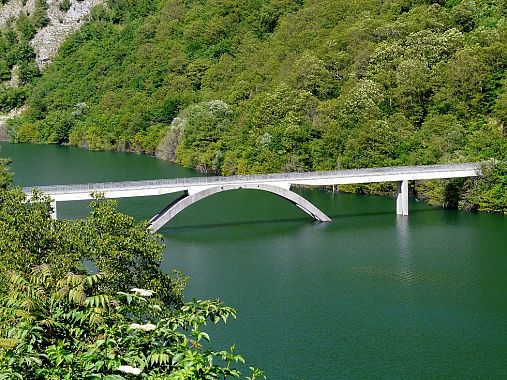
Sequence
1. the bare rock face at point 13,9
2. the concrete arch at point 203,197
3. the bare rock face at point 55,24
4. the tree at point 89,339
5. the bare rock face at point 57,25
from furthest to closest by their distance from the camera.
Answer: the bare rock face at point 13,9 → the bare rock face at point 57,25 → the bare rock face at point 55,24 → the concrete arch at point 203,197 → the tree at point 89,339

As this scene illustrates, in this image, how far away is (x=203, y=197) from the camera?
45.6 meters

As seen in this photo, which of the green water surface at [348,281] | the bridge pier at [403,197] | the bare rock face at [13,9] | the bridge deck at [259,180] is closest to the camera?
the green water surface at [348,281]

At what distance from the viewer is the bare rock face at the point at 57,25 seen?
455 ft

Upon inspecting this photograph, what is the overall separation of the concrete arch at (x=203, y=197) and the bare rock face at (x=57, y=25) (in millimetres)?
99441

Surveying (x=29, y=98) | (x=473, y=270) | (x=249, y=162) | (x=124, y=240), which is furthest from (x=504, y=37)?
(x=29, y=98)

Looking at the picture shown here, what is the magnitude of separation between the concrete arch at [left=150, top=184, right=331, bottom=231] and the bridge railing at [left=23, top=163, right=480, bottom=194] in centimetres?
44

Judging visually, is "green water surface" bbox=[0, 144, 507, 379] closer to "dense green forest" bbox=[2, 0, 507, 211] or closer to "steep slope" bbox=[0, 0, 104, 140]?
"dense green forest" bbox=[2, 0, 507, 211]

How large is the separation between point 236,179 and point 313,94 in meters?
27.9

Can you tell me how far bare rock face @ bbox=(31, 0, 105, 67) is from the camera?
13862 cm

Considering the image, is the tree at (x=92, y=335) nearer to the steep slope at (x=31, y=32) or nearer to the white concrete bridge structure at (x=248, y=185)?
the white concrete bridge structure at (x=248, y=185)

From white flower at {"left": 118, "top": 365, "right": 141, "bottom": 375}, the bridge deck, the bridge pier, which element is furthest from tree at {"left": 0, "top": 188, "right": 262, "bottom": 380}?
the bridge pier

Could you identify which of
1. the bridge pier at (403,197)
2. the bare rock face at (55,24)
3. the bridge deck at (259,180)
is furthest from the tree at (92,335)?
the bare rock face at (55,24)

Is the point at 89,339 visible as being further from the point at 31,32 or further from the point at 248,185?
the point at 31,32

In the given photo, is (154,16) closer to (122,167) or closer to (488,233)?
(122,167)
